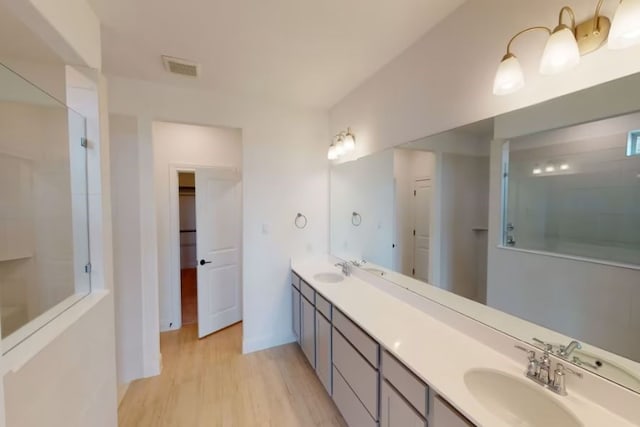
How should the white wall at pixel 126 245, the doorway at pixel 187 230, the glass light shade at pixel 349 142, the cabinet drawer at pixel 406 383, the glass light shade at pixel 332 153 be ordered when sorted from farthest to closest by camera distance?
the doorway at pixel 187 230 → the glass light shade at pixel 332 153 → the glass light shade at pixel 349 142 → the white wall at pixel 126 245 → the cabinet drawer at pixel 406 383

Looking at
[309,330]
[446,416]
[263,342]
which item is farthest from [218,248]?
[446,416]

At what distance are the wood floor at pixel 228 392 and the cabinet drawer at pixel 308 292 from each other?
724 millimetres

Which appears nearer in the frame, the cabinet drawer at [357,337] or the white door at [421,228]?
the cabinet drawer at [357,337]

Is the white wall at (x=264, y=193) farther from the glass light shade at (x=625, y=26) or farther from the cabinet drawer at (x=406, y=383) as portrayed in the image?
the glass light shade at (x=625, y=26)

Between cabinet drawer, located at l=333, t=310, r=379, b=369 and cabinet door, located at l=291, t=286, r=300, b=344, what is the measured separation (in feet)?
3.04

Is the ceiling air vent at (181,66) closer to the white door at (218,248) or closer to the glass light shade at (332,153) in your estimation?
the white door at (218,248)

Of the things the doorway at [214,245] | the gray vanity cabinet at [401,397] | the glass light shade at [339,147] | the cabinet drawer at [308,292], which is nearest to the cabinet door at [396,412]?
the gray vanity cabinet at [401,397]

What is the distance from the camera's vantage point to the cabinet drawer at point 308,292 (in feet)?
8.16

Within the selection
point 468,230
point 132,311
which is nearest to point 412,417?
point 468,230

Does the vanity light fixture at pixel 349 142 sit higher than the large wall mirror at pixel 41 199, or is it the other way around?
the vanity light fixture at pixel 349 142

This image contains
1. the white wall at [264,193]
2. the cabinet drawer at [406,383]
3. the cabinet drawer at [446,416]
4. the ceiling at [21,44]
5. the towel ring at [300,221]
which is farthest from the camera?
the towel ring at [300,221]

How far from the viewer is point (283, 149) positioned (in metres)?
3.09

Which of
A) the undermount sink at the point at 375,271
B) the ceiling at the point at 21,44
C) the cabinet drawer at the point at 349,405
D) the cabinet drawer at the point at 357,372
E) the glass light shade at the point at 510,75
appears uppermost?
the ceiling at the point at 21,44

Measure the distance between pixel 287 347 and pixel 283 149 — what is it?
7.25 ft
